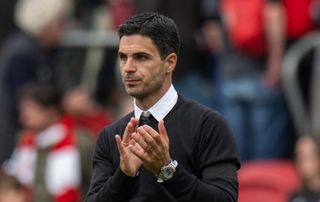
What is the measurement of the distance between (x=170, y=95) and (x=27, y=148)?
16.8ft

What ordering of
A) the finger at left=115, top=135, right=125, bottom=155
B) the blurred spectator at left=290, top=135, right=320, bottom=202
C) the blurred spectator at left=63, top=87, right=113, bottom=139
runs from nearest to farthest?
1. the finger at left=115, top=135, right=125, bottom=155
2. the blurred spectator at left=290, top=135, right=320, bottom=202
3. the blurred spectator at left=63, top=87, right=113, bottom=139

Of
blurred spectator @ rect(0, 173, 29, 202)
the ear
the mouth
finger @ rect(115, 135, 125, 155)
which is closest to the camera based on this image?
finger @ rect(115, 135, 125, 155)

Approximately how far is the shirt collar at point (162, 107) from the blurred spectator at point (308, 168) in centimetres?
366

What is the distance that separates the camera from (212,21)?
36.0 feet

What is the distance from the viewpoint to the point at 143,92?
18.5 feet

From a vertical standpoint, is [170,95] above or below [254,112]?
above

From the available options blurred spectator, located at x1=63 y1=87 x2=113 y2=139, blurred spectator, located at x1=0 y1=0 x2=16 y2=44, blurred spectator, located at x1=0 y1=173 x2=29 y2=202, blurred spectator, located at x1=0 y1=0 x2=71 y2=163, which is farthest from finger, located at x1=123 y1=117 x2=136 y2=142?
blurred spectator, located at x1=0 y1=0 x2=16 y2=44

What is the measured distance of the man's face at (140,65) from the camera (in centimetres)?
558

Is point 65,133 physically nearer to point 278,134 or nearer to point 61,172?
point 61,172

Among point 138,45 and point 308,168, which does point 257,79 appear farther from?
point 138,45

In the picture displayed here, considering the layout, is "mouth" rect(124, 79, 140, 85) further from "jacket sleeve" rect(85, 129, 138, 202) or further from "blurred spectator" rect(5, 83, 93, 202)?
"blurred spectator" rect(5, 83, 93, 202)

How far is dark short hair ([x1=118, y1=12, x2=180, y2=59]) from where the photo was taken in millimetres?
5625

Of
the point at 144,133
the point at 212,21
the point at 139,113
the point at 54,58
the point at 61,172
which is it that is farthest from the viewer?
the point at 54,58

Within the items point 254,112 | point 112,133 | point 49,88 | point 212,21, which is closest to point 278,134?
point 254,112
